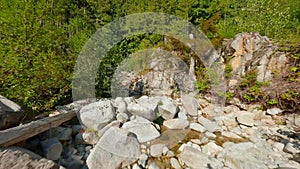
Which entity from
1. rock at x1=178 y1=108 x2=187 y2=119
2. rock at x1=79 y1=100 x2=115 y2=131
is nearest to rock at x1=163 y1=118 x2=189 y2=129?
rock at x1=178 y1=108 x2=187 y2=119

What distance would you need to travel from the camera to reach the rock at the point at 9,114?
1.97 m

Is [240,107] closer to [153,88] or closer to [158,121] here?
[158,121]

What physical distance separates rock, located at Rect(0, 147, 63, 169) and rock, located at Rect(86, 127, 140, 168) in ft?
2.50

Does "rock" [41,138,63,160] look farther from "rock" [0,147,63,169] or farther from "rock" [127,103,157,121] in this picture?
"rock" [127,103,157,121]

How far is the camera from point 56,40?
9.77 ft

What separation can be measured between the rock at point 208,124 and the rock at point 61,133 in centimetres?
251

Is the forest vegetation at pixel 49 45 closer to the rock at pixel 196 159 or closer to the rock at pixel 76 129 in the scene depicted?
the rock at pixel 76 129

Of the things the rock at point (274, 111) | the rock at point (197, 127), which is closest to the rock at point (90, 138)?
the rock at point (197, 127)

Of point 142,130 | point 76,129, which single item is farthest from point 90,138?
point 142,130

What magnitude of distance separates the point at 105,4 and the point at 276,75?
5038 mm

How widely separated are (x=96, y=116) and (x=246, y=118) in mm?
2991

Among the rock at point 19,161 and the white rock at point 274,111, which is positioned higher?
the rock at point 19,161

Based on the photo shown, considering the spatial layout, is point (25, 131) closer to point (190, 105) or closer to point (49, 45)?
point (49, 45)

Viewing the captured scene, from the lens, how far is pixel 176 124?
11.1 feet
